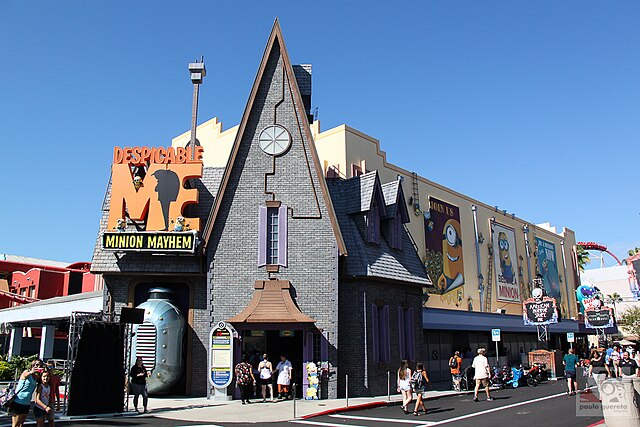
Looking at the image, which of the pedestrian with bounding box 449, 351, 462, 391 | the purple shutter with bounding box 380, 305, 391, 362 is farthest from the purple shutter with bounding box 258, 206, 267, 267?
the pedestrian with bounding box 449, 351, 462, 391

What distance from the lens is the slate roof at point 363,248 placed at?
2388 centimetres

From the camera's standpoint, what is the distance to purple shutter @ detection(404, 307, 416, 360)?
84.8 ft

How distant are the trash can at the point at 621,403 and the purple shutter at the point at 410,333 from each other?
13376mm

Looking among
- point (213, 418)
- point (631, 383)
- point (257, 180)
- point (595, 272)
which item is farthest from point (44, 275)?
point (595, 272)

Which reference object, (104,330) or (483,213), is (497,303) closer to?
(483,213)

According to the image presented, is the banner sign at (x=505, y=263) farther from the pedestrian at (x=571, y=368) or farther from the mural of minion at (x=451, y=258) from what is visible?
the pedestrian at (x=571, y=368)

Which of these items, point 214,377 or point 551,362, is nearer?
point 214,377

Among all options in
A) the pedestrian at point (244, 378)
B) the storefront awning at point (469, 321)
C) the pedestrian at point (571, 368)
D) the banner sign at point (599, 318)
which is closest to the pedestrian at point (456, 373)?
the storefront awning at point (469, 321)

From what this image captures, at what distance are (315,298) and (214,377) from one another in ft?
16.0

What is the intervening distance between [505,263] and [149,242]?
45.1m

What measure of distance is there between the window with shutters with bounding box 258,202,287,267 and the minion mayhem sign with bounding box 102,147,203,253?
271 centimetres

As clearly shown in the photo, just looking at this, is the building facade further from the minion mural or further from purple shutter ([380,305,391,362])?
the minion mural

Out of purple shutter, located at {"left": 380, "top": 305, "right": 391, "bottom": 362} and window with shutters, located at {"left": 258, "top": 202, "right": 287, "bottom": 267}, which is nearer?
window with shutters, located at {"left": 258, "top": 202, "right": 287, "bottom": 267}

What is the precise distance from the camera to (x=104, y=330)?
17.9m
